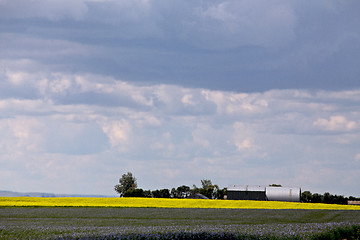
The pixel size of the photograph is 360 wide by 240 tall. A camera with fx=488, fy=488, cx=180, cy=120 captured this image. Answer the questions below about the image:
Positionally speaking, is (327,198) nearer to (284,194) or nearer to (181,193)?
(284,194)

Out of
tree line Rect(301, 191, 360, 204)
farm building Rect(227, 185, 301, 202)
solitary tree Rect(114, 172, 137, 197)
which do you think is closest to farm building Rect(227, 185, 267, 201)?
farm building Rect(227, 185, 301, 202)

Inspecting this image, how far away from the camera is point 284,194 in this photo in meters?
105

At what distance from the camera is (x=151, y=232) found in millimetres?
24688

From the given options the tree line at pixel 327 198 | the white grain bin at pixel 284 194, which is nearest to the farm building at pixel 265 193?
the white grain bin at pixel 284 194

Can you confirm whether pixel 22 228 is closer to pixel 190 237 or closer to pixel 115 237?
pixel 115 237

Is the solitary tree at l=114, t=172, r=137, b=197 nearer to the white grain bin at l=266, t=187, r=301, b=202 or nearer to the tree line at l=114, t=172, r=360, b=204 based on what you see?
the tree line at l=114, t=172, r=360, b=204

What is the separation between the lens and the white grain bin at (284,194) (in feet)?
341

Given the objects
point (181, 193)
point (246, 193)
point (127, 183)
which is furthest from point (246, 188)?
point (127, 183)

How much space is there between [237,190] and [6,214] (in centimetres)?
6693

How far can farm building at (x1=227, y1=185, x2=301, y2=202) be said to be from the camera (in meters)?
104

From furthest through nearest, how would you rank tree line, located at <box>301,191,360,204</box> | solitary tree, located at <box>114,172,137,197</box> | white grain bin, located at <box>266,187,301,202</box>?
solitary tree, located at <box>114,172,137,197</box> < tree line, located at <box>301,191,360,204</box> < white grain bin, located at <box>266,187,301,202</box>

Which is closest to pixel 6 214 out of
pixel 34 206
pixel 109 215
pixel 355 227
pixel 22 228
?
pixel 109 215

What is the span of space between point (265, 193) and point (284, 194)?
161 inches

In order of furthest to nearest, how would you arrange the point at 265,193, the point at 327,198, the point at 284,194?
the point at 327,198
the point at 265,193
the point at 284,194
